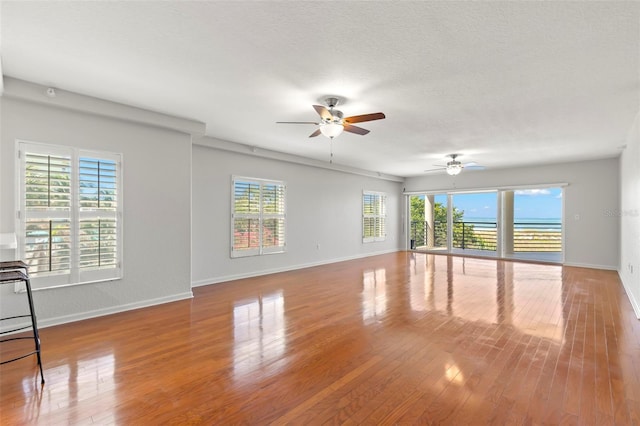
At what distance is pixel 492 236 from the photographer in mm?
9305

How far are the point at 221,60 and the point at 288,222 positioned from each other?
4605 millimetres

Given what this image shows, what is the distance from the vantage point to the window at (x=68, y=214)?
3.39 m

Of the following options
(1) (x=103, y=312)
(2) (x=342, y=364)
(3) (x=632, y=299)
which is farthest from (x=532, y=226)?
(1) (x=103, y=312)

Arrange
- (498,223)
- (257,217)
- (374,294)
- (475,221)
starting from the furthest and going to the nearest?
(475,221) < (498,223) < (257,217) < (374,294)

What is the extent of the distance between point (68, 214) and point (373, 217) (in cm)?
774

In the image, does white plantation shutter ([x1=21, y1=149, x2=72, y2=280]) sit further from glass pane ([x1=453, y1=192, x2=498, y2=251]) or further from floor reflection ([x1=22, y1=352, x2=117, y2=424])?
glass pane ([x1=453, y1=192, x2=498, y2=251])

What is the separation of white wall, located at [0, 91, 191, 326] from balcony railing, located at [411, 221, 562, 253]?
26.9 feet

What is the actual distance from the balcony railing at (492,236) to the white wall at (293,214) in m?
1.43

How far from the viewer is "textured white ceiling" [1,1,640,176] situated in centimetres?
210

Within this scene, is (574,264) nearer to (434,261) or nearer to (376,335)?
(434,261)

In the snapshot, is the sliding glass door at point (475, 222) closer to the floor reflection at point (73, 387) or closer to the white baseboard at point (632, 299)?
the white baseboard at point (632, 299)

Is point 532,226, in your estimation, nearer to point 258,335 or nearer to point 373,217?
point 373,217

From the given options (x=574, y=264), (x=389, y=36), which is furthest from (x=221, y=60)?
(x=574, y=264)

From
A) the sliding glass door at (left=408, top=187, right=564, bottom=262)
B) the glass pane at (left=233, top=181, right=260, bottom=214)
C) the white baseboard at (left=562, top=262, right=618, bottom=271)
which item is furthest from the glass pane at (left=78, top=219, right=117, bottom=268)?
the white baseboard at (left=562, top=262, right=618, bottom=271)
